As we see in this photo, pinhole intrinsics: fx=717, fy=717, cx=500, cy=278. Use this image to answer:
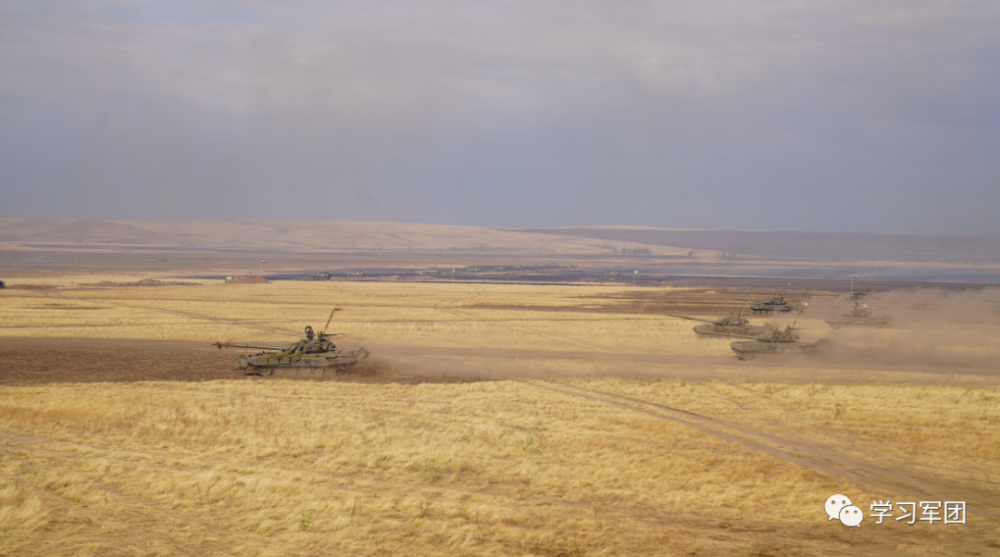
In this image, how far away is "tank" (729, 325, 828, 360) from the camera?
42.9 m

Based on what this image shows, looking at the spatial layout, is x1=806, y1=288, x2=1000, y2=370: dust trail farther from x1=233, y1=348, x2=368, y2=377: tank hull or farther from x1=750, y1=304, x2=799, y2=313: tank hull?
x1=233, y1=348, x2=368, y2=377: tank hull

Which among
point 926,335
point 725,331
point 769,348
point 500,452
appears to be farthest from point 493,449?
point 926,335

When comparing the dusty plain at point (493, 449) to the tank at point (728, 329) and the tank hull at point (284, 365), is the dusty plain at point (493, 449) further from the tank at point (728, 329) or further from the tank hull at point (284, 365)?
the tank at point (728, 329)

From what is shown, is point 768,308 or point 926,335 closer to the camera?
point 926,335

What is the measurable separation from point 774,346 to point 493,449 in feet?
86.4

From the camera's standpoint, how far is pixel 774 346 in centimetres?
4303

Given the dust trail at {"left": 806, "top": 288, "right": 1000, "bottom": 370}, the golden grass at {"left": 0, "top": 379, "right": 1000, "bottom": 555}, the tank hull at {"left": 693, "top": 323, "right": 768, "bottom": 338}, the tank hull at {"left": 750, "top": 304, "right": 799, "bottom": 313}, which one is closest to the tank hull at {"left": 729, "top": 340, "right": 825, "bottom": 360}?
the dust trail at {"left": 806, "top": 288, "right": 1000, "bottom": 370}

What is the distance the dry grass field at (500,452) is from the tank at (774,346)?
1.51 metres

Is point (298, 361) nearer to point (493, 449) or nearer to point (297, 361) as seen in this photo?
point (297, 361)

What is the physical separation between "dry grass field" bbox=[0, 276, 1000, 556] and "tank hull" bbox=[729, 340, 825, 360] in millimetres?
1444

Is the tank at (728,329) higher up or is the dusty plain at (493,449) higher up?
the tank at (728,329)

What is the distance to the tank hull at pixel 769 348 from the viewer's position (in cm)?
4291

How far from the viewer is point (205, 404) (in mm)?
27844

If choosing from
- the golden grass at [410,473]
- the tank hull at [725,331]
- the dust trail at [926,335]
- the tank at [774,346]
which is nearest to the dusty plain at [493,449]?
the golden grass at [410,473]
